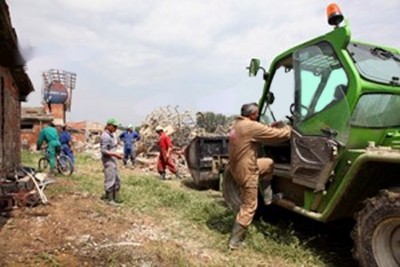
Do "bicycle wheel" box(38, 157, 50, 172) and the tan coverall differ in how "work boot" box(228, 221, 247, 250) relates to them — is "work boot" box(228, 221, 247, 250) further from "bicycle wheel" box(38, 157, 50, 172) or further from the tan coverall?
"bicycle wheel" box(38, 157, 50, 172)

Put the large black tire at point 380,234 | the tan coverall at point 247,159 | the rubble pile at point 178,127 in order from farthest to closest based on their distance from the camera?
the rubble pile at point 178,127 → the tan coverall at point 247,159 → the large black tire at point 380,234

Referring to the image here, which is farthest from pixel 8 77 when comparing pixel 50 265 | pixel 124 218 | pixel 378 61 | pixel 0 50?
pixel 378 61

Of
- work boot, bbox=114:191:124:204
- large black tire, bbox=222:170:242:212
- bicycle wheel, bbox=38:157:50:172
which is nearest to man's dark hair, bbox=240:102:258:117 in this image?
large black tire, bbox=222:170:242:212

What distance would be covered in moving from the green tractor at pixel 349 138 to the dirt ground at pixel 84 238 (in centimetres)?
167

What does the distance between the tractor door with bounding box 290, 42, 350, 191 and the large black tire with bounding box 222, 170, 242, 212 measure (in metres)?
1.23

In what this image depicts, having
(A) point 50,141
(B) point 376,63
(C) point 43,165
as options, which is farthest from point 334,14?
(C) point 43,165

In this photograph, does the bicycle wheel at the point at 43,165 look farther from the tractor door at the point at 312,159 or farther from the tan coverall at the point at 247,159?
the tractor door at the point at 312,159

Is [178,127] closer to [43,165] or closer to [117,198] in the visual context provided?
[43,165]

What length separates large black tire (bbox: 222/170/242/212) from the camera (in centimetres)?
582

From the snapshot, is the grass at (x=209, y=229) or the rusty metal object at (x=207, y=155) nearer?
the grass at (x=209, y=229)

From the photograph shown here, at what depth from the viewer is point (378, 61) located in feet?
15.0

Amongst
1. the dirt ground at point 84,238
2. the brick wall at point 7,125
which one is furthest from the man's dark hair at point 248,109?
the brick wall at point 7,125

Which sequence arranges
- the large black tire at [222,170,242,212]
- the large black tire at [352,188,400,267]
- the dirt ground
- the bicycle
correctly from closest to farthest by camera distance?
the large black tire at [352,188,400,267] → the dirt ground → the large black tire at [222,170,242,212] → the bicycle

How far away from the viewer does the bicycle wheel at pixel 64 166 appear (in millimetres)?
12477
